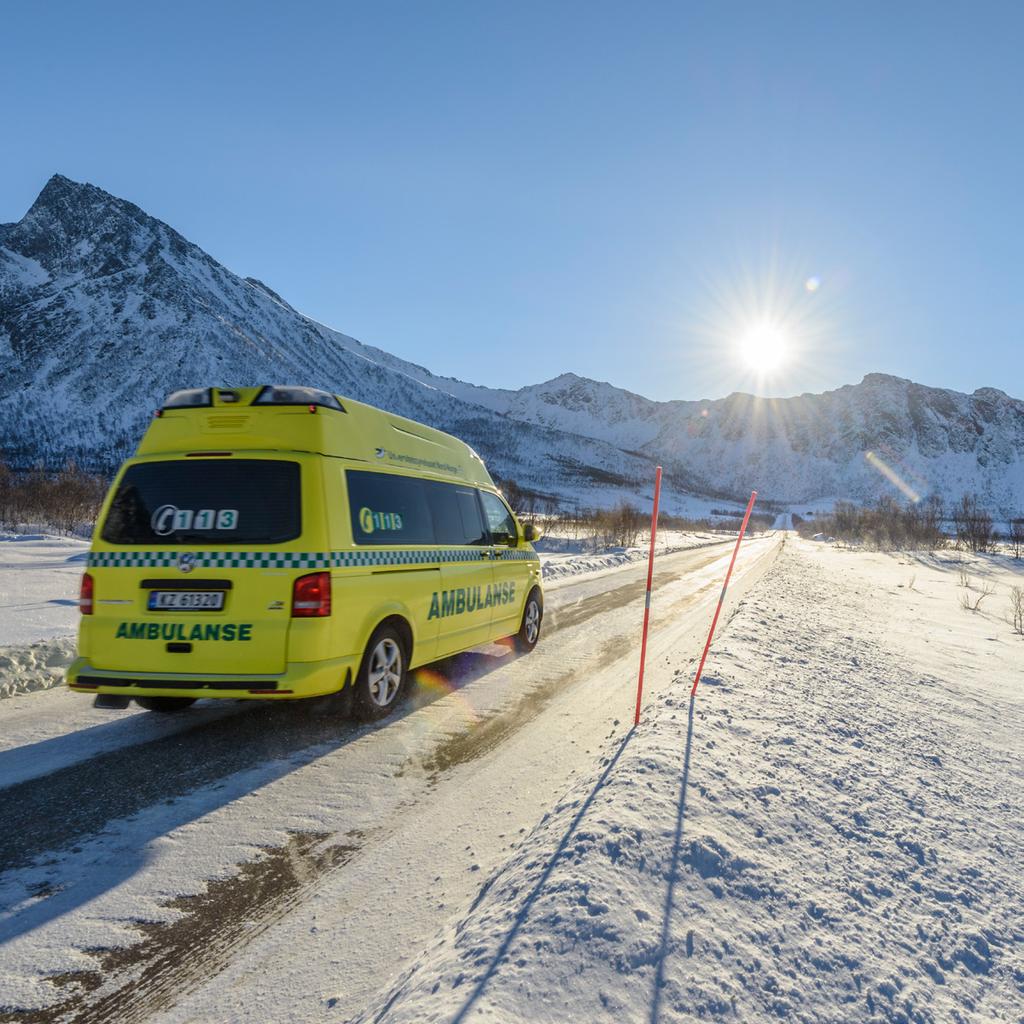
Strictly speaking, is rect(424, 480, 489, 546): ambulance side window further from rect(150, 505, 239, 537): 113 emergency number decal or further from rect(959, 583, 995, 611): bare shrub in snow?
rect(959, 583, 995, 611): bare shrub in snow

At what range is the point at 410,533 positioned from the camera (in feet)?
18.7

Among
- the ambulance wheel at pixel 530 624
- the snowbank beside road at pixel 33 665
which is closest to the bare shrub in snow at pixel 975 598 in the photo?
the ambulance wheel at pixel 530 624

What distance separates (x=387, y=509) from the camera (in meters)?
5.45

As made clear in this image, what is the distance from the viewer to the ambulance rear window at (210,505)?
4602mm

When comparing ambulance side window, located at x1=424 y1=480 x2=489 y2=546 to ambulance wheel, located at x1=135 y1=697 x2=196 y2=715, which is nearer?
ambulance wheel, located at x1=135 y1=697 x2=196 y2=715

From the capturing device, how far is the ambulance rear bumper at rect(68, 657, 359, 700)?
439cm

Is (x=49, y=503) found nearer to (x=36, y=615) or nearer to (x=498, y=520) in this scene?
(x=36, y=615)

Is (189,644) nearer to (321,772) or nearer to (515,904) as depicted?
(321,772)

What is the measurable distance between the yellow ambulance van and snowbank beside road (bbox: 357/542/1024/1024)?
6.55 feet

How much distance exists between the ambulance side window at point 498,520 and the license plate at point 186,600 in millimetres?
3330

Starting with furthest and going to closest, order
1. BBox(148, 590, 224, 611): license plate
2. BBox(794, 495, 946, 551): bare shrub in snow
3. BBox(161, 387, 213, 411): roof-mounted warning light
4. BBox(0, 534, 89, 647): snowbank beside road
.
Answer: BBox(794, 495, 946, 551): bare shrub in snow → BBox(0, 534, 89, 647): snowbank beside road → BBox(161, 387, 213, 411): roof-mounted warning light → BBox(148, 590, 224, 611): license plate

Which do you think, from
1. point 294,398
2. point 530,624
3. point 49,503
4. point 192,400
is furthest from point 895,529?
point 192,400


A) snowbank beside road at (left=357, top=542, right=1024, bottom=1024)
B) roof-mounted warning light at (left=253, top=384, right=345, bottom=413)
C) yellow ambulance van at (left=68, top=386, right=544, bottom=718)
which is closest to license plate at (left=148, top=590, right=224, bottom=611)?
yellow ambulance van at (left=68, top=386, right=544, bottom=718)

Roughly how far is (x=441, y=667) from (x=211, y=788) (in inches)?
139
